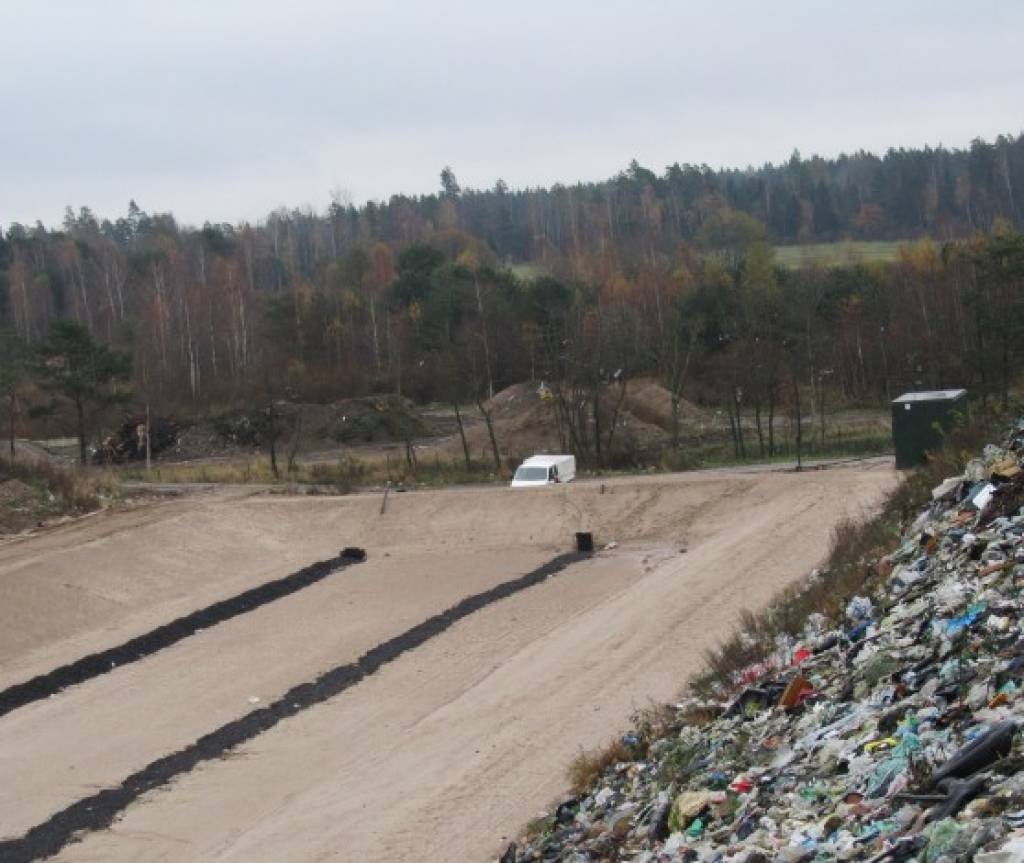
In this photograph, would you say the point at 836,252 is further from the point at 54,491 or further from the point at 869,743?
the point at 869,743

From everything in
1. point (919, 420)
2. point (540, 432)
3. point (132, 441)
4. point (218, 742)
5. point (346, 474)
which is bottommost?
point (218, 742)

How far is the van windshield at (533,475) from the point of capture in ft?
148

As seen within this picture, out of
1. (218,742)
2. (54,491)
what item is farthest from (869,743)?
(54,491)

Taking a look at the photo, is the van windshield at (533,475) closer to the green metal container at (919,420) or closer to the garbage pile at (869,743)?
the green metal container at (919,420)

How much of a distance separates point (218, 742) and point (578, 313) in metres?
39.0

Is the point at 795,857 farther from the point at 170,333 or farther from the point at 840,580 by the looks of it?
the point at 170,333

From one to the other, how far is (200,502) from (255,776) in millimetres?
23614

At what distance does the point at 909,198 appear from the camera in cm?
17425

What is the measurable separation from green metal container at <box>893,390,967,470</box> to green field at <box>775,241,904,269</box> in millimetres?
89735

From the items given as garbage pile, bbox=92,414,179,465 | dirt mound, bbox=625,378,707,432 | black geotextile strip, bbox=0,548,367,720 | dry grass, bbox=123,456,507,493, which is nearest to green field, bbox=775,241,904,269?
dirt mound, bbox=625,378,707,432

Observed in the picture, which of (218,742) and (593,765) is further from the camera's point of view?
(218,742)

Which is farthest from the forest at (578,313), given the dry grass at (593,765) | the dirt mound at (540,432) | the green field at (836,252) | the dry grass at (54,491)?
the dry grass at (593,765)

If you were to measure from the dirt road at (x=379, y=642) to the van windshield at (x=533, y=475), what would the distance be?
1277 mm

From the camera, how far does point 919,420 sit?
36594 millimetres
